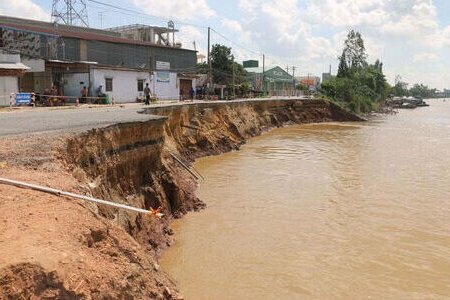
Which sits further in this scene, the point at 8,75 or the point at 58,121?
the point at 8,75

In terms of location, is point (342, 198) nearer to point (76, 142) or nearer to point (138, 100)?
point (76, 142)

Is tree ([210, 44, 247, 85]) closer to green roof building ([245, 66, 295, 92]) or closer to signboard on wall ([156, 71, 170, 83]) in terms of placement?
green roof building ([245, 66, 295, 92])

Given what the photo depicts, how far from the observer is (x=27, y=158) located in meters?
8.56

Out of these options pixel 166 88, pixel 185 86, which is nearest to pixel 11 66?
pixel 166 88

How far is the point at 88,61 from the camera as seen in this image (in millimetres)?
38969

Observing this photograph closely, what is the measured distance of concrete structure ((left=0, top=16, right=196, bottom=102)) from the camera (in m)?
33.8

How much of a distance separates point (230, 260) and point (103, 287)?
224 inches

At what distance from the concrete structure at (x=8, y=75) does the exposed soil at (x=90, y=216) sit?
1481 centimetres

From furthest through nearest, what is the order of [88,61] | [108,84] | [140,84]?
[140,84] → [88,61] → [108,84]

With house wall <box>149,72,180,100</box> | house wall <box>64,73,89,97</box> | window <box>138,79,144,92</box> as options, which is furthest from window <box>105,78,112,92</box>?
house wall <box>149,72,180,100</box>

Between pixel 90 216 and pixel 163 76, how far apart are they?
38.7 metres

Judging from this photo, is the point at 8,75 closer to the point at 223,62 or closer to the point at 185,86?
the point at 185,86

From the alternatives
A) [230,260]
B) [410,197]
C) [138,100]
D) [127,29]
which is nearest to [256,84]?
[127,29]

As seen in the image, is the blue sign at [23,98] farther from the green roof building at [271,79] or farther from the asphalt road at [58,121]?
the green roof building at [271,79]
